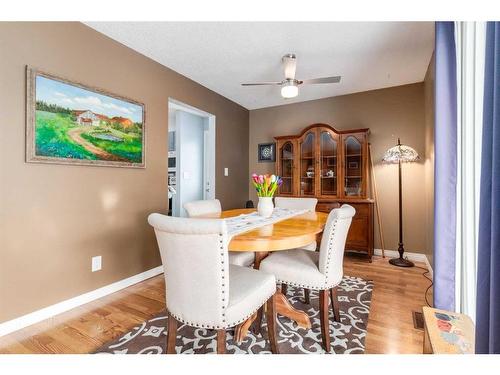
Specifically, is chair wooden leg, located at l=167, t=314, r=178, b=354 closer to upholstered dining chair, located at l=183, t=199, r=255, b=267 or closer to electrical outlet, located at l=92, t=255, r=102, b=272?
upholstered dining chair, located at l=183, t=199, r=255, b=267

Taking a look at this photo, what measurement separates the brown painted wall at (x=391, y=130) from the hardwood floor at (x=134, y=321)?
943 millimetres

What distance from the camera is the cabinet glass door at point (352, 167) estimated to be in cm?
343

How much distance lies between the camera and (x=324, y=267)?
1.55 m

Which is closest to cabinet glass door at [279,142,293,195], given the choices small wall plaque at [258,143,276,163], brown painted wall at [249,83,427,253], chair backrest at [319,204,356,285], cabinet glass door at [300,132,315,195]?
cabinet glass door at [300,132,315,195]

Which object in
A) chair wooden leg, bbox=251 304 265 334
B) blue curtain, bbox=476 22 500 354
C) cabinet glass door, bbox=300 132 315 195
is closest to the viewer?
blue curtain, bbox=476 22 500 354

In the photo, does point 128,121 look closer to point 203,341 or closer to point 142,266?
point 142,266

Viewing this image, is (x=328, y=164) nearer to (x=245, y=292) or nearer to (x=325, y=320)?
(x=325, y=320)

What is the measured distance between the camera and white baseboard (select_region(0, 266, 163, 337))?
68.3 inches

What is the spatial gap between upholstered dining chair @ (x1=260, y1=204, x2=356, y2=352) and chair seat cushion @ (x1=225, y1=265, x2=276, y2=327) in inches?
9.4

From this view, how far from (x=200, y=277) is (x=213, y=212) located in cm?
131

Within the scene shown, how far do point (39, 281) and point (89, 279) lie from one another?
0.37m

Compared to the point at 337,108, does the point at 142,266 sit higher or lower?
lower
